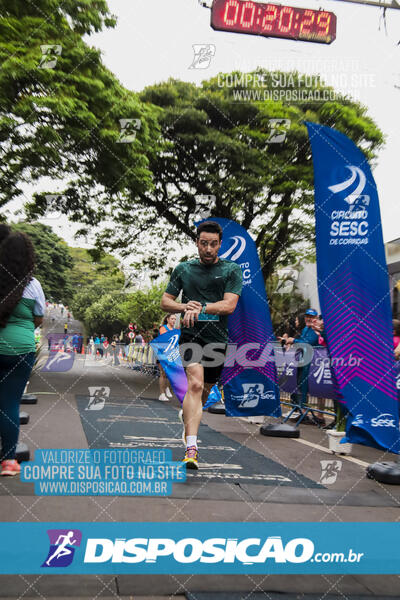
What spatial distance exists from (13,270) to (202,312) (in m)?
1.42

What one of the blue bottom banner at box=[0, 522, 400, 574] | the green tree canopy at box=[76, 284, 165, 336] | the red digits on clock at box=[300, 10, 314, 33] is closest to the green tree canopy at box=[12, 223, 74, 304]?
the red digits on clock at box=[300, 10, 314, 33]

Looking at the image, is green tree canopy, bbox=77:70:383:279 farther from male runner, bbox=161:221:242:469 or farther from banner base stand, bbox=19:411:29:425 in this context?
male runner, bbox=161:221:242:469

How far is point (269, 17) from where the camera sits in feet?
32.9

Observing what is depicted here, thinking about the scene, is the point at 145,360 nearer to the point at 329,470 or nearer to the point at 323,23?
the point at 323,23

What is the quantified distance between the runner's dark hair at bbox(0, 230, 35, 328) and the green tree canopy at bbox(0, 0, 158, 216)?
816 cm

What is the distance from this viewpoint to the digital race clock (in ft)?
31.8

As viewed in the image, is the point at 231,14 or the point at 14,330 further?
the point at 231,14

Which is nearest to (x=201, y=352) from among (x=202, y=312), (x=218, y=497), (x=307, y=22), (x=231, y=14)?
(x=202, y=312)

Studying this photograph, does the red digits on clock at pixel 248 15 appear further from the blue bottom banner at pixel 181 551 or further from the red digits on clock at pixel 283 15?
the blue bottom banner at pixel 181 551

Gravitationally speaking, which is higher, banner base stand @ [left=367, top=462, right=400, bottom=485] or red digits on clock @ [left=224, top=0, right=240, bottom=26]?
red digits on clock @ [left=224, top=0, right=240, bottom=26]

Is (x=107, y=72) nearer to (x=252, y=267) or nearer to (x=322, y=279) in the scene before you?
(x=252, y=267)

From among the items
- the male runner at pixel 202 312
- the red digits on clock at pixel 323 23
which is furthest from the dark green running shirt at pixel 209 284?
the red digits on clock at pixel 323 23

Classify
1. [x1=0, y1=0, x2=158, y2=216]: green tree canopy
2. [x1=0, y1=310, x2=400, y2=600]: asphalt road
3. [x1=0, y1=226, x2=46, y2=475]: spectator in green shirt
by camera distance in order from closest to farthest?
1. [x1=0, y1=310, x2=400, y2=600]: asphalt road
2. [x1=0, y1=226, x2=46, y2=475]: spectator in green shirt
3. [x1=0, y1=0, x2=158, y2=216]: green tree canopy

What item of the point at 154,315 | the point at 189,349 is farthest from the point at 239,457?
the point at 154,315
